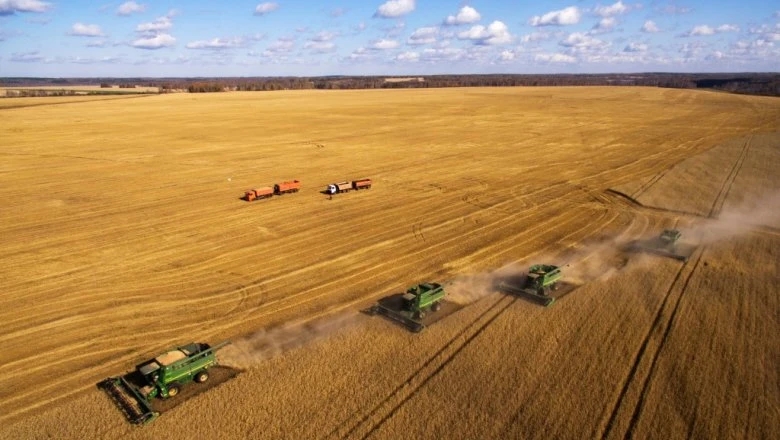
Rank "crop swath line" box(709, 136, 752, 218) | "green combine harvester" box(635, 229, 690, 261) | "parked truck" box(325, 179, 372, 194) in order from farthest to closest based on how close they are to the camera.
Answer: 1. "parked truck" box(325, 179, 372, 194)
2. "crop swath line" box(709, 136, 752, 218)
3. "green combine harvester" box(635, 229, 690, 261)

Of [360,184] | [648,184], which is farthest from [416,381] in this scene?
[648,184]

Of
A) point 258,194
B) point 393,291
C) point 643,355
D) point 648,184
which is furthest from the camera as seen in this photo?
point 648,184

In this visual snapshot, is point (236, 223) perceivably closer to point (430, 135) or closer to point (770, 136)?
point (430, 135)

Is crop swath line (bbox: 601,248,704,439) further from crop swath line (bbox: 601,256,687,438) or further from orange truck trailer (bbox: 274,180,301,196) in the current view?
orange truck trailer (bbox: 274,180,301,196)

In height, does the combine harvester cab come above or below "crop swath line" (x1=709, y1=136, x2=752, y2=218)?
above

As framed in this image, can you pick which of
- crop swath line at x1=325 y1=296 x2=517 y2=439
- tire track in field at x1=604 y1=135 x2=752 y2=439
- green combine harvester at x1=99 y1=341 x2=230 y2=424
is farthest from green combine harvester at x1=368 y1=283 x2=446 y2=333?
tire track in field at x1=604 y1=135 x2=752 y2=439

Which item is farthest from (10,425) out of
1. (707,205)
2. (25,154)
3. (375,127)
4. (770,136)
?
(770,136)

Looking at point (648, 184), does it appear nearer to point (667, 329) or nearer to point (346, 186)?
point (346, 186)
